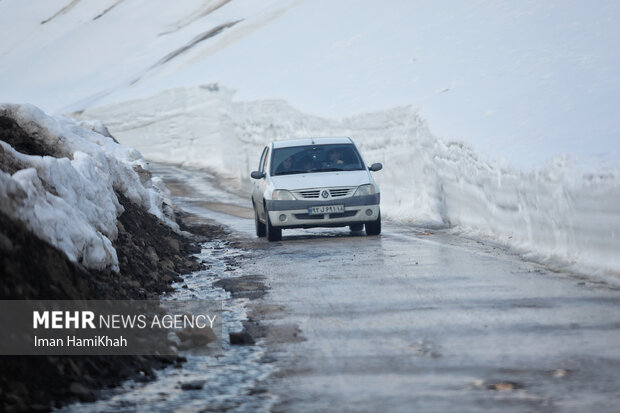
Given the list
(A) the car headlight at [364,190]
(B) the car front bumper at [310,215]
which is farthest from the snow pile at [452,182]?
(B) the car front bumper at [310,215]

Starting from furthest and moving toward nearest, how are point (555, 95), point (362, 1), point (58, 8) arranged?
point (58, 8) → point (362, 1) → point (555, 95)

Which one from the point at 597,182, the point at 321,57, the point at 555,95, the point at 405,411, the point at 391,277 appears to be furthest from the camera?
the point at 321,57

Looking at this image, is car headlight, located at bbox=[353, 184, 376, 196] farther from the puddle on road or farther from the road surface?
the puddle on road

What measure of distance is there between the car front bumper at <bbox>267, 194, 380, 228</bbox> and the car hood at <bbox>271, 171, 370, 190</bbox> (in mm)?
289

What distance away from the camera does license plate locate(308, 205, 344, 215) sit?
16594 millimetres

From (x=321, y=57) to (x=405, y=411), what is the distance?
4615 cm

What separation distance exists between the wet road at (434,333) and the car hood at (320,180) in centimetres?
265

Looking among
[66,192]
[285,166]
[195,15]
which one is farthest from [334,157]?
[195,15]

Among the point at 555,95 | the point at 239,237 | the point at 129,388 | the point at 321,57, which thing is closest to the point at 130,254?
the point at 129,388

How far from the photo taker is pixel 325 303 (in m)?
9.81

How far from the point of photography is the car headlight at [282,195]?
1667 cm

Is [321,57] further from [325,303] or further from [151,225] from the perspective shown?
[325,303]

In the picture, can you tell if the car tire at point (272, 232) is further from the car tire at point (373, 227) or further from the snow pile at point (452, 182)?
the snow pile at point (452, 182)

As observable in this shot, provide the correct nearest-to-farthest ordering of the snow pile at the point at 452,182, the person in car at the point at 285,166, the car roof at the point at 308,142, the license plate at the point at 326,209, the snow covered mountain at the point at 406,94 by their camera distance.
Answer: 1. the snow pile at the point at 452,182
2. the snow covered mountain at the point at 406,94
3. the license plate at the point at 326,209
4. the person in car at the point at 285,166
5. the car roof at the point at 308,142
